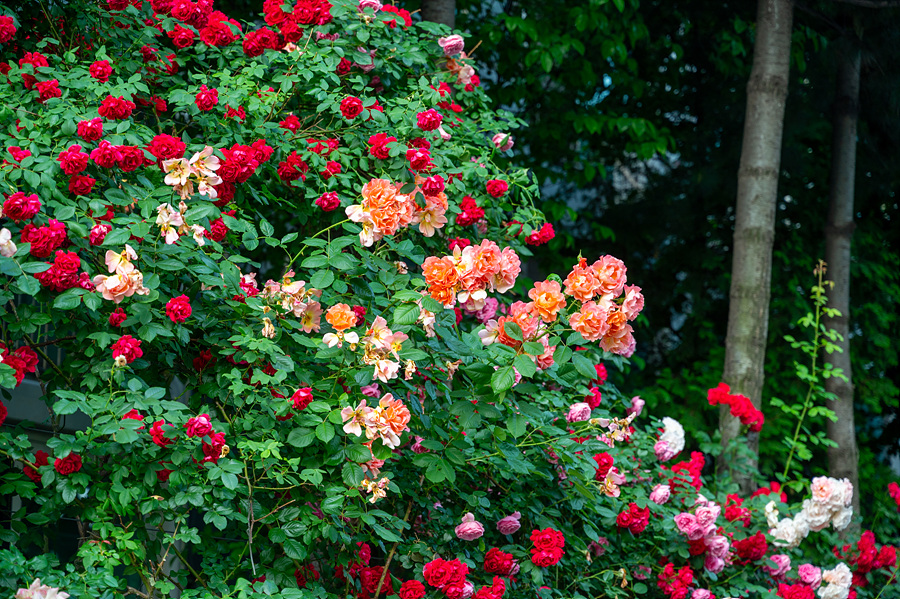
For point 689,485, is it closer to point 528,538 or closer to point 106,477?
point 528,538

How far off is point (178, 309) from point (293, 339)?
0.39 m

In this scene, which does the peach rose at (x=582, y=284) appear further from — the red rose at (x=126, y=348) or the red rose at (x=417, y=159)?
the red rose at (x=126, y=348)

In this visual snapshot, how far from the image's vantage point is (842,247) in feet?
17.9

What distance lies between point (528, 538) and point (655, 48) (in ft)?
14.3

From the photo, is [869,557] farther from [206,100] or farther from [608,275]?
[206,100]

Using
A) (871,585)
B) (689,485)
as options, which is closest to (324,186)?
(689,485)

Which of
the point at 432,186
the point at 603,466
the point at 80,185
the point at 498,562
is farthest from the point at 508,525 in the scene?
the point at 80,185

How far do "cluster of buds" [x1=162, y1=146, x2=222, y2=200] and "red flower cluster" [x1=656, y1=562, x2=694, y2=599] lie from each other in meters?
2.04

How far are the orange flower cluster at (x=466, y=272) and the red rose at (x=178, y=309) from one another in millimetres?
607

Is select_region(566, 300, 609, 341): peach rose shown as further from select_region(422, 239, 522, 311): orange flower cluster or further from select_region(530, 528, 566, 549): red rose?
select_region(530, 528, 566, 549): red rose

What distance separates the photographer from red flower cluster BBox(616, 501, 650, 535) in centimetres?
296

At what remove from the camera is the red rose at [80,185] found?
2225 millimetres

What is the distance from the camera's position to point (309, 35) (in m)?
2.94

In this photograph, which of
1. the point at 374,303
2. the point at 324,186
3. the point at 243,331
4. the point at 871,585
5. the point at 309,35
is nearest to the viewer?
the point at 243,331
